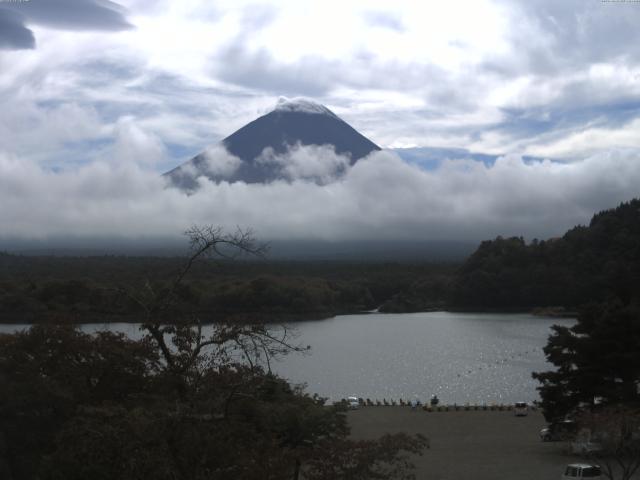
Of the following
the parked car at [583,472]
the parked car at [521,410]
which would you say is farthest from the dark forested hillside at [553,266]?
the parked car at [583,472]

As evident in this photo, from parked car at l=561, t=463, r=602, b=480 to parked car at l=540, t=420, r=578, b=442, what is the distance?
1019mm

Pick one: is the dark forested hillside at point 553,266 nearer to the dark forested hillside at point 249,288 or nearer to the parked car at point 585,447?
the dark forested hillside at point 249,288

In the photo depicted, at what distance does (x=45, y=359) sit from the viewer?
9055 millimetres

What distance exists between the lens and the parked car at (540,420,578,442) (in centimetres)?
1191

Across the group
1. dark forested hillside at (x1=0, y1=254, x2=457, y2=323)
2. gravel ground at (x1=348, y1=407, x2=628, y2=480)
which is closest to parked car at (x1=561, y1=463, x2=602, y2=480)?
gravel ground at (x1=348, y1=407, x2=628, y2=480)

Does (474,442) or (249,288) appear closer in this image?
(474,442)

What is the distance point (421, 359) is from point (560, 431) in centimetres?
1880

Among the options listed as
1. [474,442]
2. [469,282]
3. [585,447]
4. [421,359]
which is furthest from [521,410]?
[469,282]

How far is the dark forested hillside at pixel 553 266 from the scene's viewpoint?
54156mm

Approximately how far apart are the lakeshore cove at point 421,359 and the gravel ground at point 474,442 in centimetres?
295

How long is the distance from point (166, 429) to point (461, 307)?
56.6 metres

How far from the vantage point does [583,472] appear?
33.8 feet

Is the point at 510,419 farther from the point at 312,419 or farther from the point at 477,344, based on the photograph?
the point at 477,344

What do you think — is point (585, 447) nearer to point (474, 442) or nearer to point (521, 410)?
point (474, 442)
